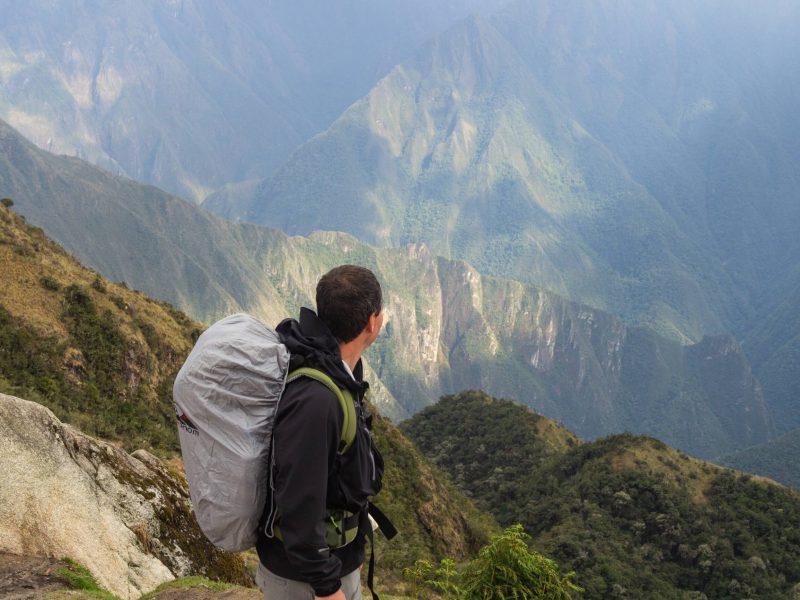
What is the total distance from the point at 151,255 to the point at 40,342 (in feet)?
425

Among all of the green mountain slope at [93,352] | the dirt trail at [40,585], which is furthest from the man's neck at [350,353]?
the green mountain slope at [93,352]

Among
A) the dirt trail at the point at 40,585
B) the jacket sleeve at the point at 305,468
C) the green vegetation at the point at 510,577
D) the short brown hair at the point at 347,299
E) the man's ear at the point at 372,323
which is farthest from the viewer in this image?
the green vegetation at the point at 510,577

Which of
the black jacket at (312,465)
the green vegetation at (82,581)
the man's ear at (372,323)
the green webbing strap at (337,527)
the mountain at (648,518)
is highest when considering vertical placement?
the man's ear at (372,323)

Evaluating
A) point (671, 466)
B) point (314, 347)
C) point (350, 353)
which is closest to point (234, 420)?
point (314, 347)

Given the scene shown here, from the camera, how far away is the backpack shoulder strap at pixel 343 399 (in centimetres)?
461

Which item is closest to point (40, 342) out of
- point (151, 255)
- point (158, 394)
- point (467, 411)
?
point (158, 394)

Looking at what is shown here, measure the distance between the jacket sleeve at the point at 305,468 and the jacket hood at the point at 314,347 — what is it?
0.19 metres

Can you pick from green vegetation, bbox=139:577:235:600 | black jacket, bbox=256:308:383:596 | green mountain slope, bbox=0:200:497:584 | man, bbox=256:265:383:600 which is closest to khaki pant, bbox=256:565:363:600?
man, bbox=256:265:383:600

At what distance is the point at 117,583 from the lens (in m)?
9.27

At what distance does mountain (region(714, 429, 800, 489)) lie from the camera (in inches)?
5366

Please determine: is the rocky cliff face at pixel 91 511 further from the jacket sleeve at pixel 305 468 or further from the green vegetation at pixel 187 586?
the jacket sleeve at pixel 305 468

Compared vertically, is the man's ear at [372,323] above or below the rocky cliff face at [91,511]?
above

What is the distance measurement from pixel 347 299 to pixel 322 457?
1.18 meters

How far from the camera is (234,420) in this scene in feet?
15.1
